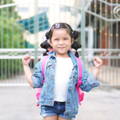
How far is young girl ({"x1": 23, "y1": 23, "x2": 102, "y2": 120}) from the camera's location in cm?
388

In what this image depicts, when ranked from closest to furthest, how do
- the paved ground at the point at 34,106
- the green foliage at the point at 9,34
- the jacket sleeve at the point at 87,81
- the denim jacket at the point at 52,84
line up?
the denim jacket at the point at 52,84, the jacket sleeve at the point at 87,81, the paved ground at the point at 34,106, the green foliage at the point at 9,34

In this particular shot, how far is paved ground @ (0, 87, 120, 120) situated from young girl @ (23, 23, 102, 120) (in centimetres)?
286

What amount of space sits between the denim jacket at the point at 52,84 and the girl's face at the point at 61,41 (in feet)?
0.30

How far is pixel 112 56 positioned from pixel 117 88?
2.62ft

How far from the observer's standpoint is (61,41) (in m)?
3.91

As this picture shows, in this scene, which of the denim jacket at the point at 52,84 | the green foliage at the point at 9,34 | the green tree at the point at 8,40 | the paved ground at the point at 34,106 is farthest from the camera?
the green foliage at the point at 9,34

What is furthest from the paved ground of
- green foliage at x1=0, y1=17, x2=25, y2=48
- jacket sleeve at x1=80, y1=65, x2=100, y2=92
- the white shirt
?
the white shirt

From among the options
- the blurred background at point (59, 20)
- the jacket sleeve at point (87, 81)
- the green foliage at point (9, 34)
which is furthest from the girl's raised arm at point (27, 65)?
the green foliage at point (9, 34)

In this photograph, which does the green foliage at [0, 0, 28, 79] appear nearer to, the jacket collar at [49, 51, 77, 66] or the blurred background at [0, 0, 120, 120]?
the blurred background at [0, 0, 120, 120]

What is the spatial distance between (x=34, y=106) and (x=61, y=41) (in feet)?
13.6

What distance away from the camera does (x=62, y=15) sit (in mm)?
11195

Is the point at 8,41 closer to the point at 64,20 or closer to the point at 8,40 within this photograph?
the point at 8,40

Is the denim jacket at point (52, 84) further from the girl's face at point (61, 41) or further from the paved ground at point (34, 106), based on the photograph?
the paved ground at point (34, 106)

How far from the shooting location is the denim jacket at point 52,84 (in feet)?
12.7
